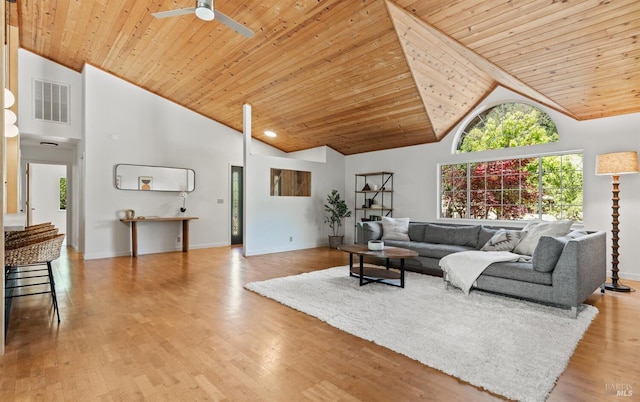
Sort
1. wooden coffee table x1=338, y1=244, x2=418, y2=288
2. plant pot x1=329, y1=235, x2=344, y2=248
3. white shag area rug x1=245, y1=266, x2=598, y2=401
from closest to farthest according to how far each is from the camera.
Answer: white shag area rug x1=245, y1=266, x2=598, y2=401 → wooden coffee table x1=338, y1=244, x2=418, y2=288 → plant pot x1=329, y1=235, x2=344, y2=248

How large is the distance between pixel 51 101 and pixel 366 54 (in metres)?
5.85

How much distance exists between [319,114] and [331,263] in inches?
113

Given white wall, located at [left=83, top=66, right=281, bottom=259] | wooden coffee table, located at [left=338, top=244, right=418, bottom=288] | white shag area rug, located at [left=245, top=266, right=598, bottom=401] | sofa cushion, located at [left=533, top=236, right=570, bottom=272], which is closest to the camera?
white shag area rug, located at [left=245, top=266, right=598, bottom=401]

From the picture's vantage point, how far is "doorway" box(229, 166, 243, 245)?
26.8ft

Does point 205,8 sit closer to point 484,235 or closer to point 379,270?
point 379,270

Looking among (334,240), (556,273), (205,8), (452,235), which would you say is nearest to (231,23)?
(205,8)

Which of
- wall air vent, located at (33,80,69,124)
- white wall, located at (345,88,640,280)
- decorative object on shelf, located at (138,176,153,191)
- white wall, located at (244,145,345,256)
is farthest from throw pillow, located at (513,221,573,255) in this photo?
wall air vent, located at (33,80,69,124)

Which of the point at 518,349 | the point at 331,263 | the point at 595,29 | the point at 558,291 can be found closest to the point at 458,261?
the point at 558,291

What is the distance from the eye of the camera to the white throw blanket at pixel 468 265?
146 inches

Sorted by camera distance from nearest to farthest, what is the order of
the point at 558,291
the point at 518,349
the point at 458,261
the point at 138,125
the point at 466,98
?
the point at 518,349
the point at 558,291
the point at 458,261
the point at 466,98
the point at 138,125

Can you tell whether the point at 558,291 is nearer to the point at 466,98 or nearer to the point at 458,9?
the point at 458,9

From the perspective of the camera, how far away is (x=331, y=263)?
18.9ft

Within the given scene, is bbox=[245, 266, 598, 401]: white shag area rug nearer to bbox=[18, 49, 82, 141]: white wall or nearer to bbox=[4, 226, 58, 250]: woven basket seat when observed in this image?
bbox=[4, 226, 58, 250]: woven basket seat

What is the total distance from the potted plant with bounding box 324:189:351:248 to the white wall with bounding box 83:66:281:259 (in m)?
2.41
